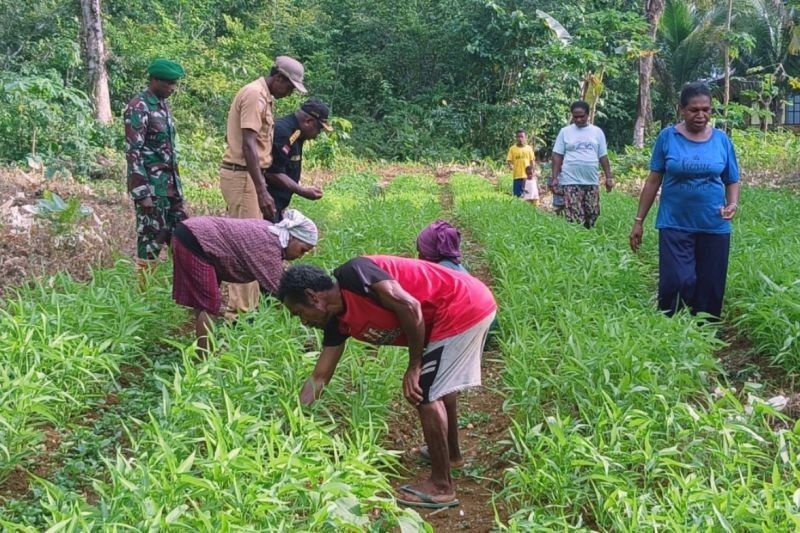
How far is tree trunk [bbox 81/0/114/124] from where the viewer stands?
543 inches

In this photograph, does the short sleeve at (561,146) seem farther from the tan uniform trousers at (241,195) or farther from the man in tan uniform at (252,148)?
the tan uniform trousers at (241,195)

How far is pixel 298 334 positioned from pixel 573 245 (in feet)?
10.0

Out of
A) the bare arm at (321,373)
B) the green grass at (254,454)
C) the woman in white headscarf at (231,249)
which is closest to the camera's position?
the green grass at (254,454)

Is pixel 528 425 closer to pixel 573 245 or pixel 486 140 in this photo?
pixel 573 245

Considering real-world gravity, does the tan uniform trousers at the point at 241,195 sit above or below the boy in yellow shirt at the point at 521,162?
above

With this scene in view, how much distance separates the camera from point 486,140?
945 inches

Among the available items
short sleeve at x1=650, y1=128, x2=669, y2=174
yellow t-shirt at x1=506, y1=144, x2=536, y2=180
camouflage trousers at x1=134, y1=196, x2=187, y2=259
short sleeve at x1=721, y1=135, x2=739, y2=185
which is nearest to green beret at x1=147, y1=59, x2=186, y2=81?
camouflage trousers at x1=134, y1=196, x2=187, y2=259

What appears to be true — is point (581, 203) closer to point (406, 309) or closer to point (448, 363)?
point (448, 363)

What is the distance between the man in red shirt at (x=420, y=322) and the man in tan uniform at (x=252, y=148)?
2.06m

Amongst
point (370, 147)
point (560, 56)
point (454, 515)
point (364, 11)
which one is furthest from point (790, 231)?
point (364, 11)

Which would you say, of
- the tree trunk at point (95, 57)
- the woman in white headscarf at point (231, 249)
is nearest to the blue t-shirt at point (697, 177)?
the woman in white headscarf at point (231, 249)

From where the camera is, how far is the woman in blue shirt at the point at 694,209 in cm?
481

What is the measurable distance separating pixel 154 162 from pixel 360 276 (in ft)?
11.0

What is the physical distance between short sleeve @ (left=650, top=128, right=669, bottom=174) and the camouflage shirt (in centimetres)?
347
